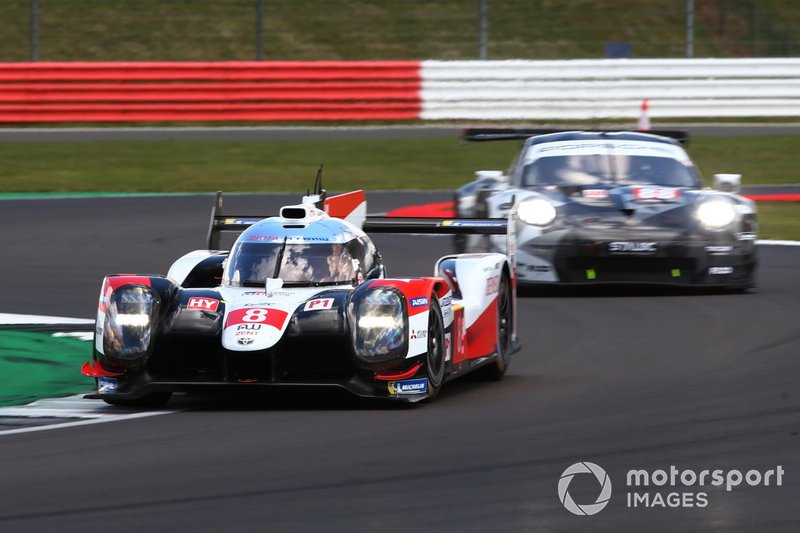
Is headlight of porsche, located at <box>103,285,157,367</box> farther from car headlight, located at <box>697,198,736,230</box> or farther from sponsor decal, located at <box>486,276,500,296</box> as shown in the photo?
car headlight, located at <box>697,198,736,230</box>

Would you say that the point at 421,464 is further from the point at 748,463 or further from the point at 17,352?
the point at 17,352

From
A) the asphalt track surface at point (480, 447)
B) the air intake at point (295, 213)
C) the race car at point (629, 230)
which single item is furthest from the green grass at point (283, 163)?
the air intake at point (295, 213)

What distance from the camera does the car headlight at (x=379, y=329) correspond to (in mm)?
7121

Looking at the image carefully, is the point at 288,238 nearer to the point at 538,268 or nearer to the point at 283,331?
the point at 283,331

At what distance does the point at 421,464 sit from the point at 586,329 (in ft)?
13.6

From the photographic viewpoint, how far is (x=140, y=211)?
1731cm

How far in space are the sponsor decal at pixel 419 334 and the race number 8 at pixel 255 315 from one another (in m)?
0.66

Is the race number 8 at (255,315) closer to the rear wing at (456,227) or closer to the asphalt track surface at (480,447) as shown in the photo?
the asphalt track surface at (480,447)

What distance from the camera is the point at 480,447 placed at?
20.6ft

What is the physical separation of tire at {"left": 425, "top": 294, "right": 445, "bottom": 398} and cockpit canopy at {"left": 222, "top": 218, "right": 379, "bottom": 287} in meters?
0.57

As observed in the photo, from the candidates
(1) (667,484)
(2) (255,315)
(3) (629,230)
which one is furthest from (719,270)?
(1) (667,484)

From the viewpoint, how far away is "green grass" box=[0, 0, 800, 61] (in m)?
27.9

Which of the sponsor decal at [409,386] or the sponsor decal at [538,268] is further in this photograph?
the sponsor decal at [538,268]

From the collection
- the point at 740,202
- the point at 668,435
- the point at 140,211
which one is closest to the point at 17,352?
the point at 668,435
